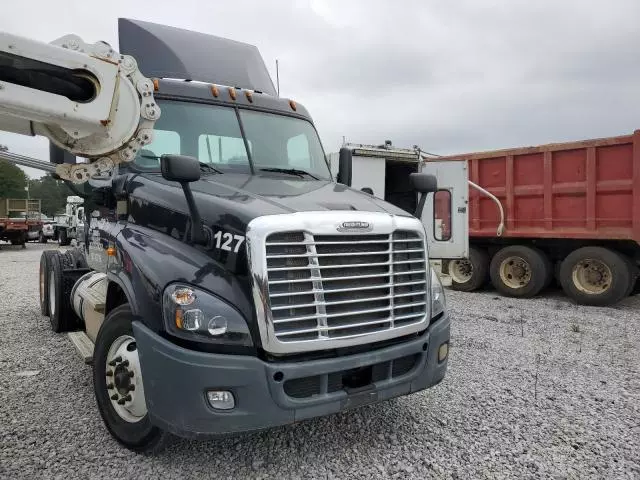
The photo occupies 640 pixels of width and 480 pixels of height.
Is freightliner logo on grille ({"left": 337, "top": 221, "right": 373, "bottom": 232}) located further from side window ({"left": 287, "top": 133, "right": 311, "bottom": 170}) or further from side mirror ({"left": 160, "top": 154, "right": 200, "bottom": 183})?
side window ({"left": 287, "top": 133, "right": 311, "bottom": 170})

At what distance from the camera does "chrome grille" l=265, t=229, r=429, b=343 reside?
2.62m

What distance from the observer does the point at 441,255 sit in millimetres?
8680

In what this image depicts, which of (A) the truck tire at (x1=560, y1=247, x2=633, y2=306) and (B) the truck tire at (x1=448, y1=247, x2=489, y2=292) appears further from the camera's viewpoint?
(B) the truck tire at (x1=448, y1=247, x2=489, y2=292)

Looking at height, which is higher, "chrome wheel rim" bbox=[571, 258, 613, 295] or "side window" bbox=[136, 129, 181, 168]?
"side window" bbox=[136, 129, 181, 168]

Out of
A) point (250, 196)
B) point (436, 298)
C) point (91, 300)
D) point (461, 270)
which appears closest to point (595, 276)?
point (461, 270)

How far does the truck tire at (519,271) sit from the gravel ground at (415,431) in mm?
3315

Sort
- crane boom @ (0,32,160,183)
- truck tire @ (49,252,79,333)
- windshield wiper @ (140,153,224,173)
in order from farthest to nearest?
truck tire @ (49,252,79,333) < windshield wiper @ (140,153,224,173) < crane boom @ (0,32,160,183)

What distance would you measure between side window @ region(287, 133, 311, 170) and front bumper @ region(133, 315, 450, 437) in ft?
6.56

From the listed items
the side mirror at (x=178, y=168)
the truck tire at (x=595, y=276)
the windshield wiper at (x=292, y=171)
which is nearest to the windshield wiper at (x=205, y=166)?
the windshield wiper at (x=292, y=171)

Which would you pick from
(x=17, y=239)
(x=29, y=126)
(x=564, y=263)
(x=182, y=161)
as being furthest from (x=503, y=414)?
(x=17, y=239)

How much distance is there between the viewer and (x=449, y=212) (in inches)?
338

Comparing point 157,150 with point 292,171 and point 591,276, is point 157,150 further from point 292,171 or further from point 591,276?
point 591,276

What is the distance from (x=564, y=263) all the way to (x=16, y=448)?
821 centimetres

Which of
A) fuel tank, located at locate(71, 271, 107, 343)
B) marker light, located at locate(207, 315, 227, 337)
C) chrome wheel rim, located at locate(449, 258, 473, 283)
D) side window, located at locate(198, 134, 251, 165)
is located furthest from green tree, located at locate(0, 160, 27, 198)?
marker light, located at locate(207, 315, 227, 337)
